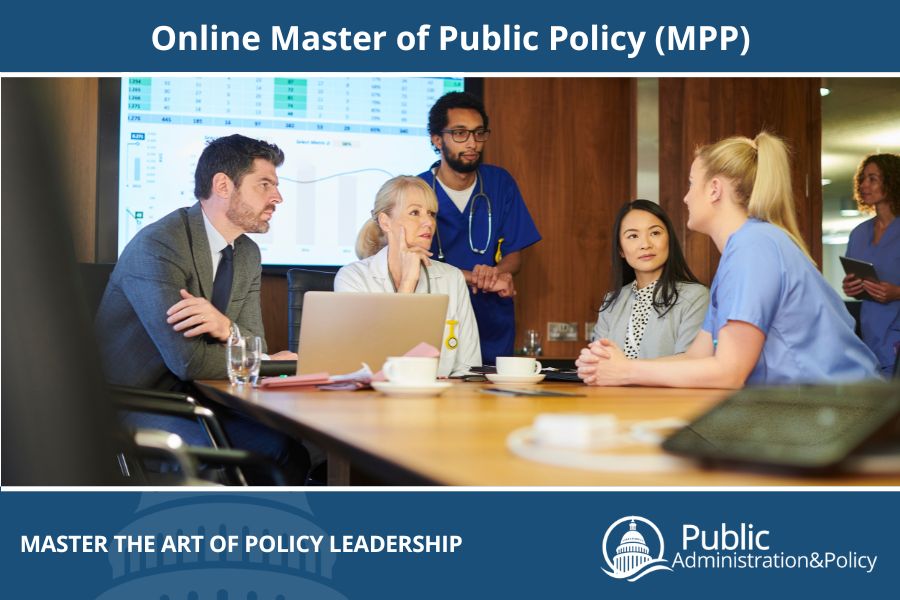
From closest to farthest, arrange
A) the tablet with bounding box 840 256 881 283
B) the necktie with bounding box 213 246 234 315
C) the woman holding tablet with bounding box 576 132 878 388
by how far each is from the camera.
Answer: the woman holding tablet with bounding box 576 132 878 388 < the necktie with bounding box 213 246 234 315 < the tablet with bounding box 840 256 881 283

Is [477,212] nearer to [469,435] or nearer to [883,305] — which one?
[883,305]

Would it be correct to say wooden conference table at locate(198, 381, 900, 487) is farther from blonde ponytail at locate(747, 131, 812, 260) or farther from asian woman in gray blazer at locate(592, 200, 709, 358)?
asian woman in gray blazer at locate(592, 200, 709, 358)

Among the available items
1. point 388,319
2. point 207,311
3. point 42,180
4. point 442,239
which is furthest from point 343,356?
point 442,239

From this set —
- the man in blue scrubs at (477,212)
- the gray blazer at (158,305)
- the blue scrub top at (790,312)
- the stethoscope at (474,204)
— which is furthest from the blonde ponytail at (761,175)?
the stethoscope at (474,204)

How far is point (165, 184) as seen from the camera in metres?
3.43

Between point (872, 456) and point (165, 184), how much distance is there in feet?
10.7

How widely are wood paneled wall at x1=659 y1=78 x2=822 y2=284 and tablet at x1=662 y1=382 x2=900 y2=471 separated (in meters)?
3.53

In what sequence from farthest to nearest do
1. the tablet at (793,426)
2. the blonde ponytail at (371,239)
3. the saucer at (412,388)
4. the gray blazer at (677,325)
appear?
1. the blonde ponytail at (371,239)
2. the gray blazer at (677,325)
3. the saucer at (412,388)
4. the tablet at (793,426)

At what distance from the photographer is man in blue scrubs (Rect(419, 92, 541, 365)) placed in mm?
3533

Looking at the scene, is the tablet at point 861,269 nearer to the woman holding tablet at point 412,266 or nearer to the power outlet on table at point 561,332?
the power outlet on table at point 561,332

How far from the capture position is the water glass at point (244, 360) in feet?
5.79

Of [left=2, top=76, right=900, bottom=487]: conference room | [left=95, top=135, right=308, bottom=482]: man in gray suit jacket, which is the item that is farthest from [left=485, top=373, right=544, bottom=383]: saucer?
[left=95, top=135, right=308, bottom=482]: man in gray suit jacket

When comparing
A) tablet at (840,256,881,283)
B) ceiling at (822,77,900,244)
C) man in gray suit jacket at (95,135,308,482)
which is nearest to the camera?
man in gray suit jacket at (95,135,308,482)

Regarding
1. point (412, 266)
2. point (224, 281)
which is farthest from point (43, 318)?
point (412, 266)
